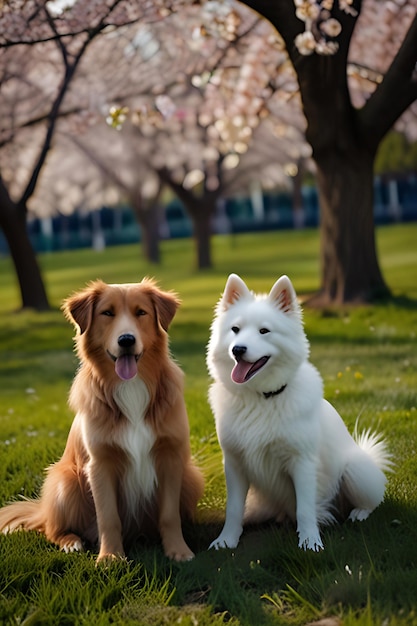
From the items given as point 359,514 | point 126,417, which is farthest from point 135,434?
point 359,514

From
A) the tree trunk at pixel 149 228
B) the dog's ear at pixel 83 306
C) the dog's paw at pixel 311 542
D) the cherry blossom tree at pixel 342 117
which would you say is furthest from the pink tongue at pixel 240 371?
the tree trunk at pixel 149 228

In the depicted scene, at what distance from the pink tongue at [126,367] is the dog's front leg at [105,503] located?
48 centimetres

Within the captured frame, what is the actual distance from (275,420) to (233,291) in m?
0.71

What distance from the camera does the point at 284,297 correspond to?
4203 millimetres

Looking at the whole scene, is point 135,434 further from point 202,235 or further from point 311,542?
point 202,235

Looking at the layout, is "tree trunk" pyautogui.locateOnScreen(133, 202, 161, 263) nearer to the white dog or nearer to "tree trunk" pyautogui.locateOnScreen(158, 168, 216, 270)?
"tree trunk" pyautogui.locateOnScreen(158, 168, 216, 270)

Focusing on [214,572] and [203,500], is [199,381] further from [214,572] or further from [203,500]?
[214,572]

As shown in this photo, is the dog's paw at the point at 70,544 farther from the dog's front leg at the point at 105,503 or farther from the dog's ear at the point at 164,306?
the dog's ear at the point at 164,306

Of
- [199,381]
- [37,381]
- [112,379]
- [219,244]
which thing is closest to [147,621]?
[112,379]

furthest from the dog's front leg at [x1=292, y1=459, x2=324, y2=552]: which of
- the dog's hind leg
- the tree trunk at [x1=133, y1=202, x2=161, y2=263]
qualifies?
the tree trunk at [x1=133, y1=202, x2=161, y2=263]

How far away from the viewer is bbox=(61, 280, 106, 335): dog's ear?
164 inches

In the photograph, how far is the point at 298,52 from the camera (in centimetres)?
988

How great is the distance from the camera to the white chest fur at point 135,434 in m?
4.21

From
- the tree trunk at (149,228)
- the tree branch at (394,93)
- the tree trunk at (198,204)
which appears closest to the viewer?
the tree branch at (394,93)
